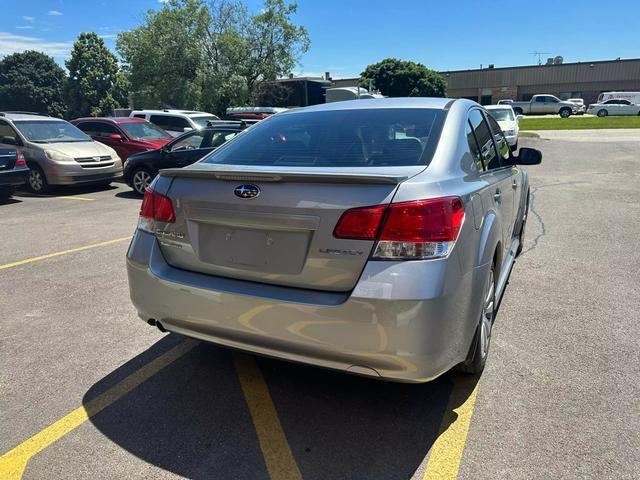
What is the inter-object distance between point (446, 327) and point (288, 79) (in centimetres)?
3763

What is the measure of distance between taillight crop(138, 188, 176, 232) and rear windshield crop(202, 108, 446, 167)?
0.50 metres

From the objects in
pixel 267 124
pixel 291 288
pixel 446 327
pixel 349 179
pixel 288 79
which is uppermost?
pixel 288 79

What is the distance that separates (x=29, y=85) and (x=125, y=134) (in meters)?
62.6

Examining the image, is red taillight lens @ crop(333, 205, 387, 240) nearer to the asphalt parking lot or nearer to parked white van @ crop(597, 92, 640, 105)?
the asphalt parking lot

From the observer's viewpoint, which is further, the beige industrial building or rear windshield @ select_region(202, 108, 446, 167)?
the beige industrial building

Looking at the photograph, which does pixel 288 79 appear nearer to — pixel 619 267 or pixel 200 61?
pixel 200 61

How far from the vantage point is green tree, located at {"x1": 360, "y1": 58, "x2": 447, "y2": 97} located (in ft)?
192

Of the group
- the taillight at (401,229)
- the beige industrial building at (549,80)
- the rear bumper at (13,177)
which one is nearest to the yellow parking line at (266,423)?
the taillight at (401,229)

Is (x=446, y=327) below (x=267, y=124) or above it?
below

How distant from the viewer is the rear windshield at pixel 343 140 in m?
2.81

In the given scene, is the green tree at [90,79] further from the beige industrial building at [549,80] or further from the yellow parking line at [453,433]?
the yellow parking line at [453,433]

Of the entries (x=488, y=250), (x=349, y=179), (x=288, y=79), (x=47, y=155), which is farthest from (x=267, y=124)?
(x=288, y=79)

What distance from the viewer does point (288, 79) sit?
37656 mm

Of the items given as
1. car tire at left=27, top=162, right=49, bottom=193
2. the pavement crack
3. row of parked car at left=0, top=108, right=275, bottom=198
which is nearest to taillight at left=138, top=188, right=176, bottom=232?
the pavement crack
